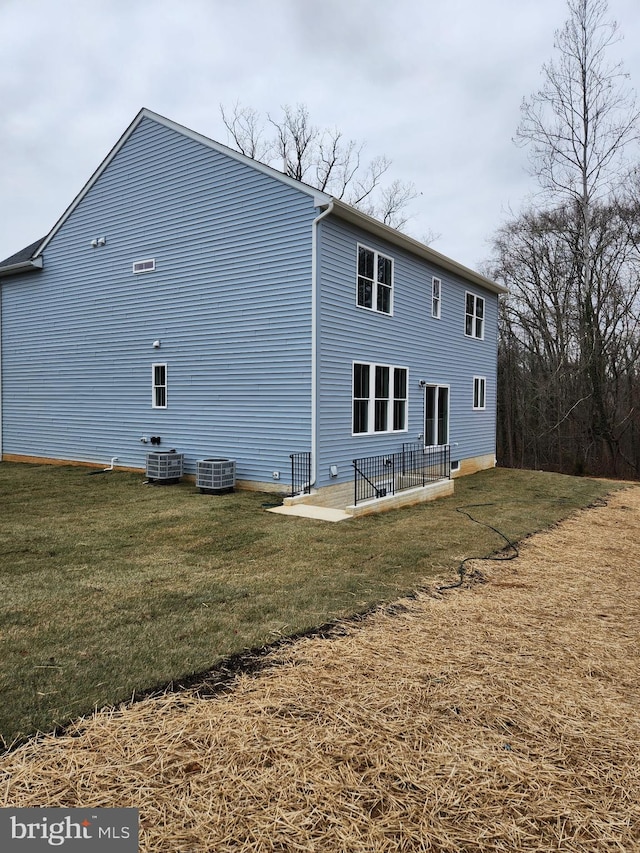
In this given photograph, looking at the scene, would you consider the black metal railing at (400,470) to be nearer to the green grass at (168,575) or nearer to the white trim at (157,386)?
the green grass at (168,575)

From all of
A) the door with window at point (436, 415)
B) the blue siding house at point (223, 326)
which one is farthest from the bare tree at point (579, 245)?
the door with window at point (436, 415)

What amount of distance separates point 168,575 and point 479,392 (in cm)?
1397

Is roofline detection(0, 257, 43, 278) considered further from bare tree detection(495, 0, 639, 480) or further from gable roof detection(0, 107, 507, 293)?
bare tree detection(495, 0, 639, 480)

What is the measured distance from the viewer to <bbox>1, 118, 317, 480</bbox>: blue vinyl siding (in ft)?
33.2

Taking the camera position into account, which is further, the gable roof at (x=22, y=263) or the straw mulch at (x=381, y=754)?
the gable roof at (x=22, y=263)

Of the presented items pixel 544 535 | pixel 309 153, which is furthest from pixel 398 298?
pixel 309 153

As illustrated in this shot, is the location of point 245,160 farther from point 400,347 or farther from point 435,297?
point 435,297

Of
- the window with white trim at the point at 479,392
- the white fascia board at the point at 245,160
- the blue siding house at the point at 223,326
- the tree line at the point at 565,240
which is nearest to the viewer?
the white fascia board at the point at 245,160

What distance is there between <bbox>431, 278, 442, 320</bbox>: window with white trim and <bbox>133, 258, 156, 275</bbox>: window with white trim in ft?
23.8

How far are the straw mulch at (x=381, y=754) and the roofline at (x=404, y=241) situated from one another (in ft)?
27.5

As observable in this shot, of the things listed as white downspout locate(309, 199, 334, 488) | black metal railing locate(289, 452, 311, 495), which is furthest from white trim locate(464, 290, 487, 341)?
black metal railing locate(289, 452, 311, 495)

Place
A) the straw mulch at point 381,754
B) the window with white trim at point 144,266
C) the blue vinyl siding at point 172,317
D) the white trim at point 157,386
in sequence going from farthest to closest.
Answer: the window with white trim at point 144,266, the white trim at point 157,386, the blue vinyl siding at point 172,317, the straw mulch at point 381,754

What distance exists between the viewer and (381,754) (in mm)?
2344

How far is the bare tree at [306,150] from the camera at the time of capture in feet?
78.0
